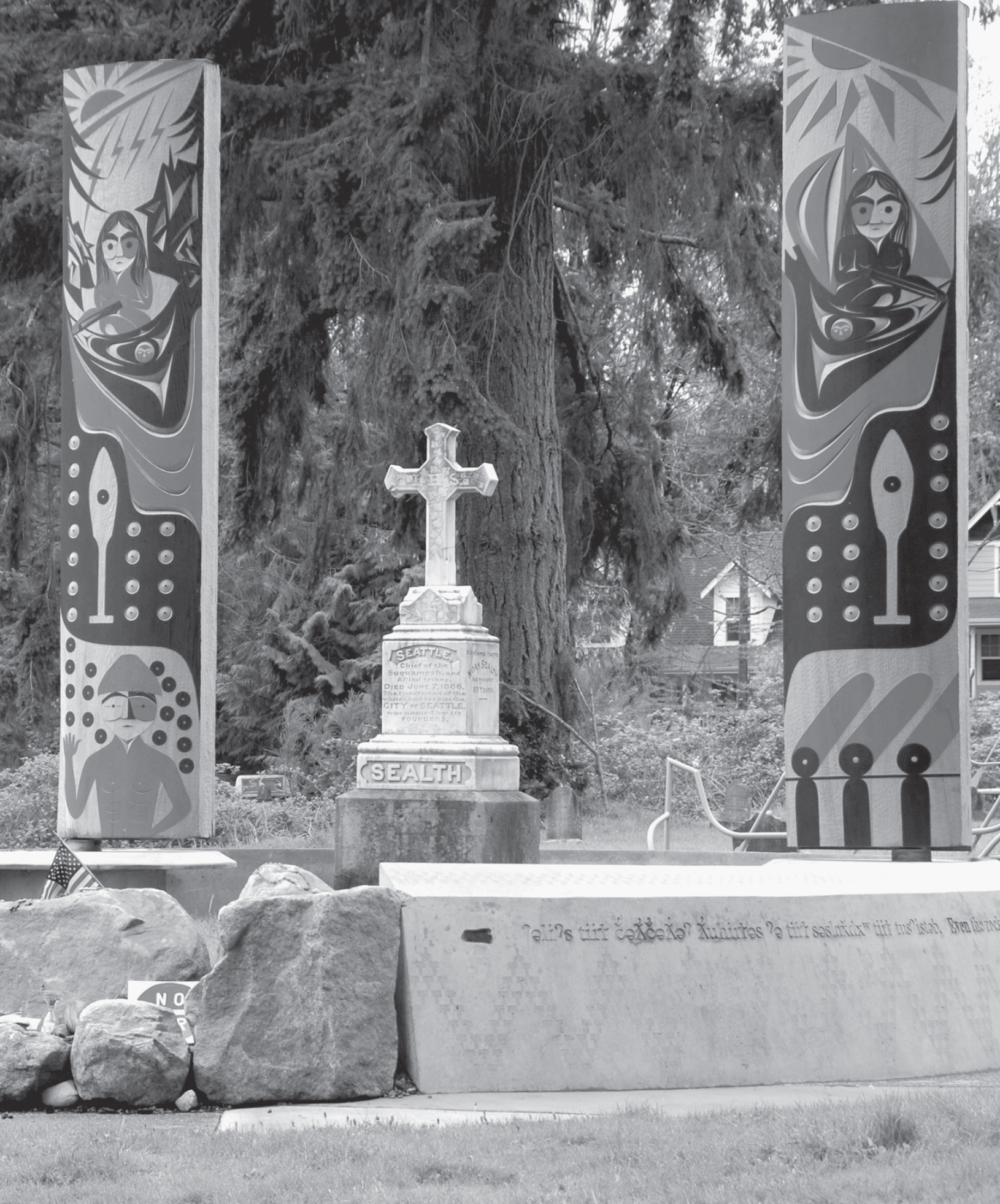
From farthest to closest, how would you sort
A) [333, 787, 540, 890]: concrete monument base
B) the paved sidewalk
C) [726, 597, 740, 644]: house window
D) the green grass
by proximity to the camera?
1. [726, 597, 740, 644]: house window
2. [333, 787, 540, 890]: concrete monument base
3. the paved sidewalk
4. the green grass

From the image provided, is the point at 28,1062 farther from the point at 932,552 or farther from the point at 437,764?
the point at 437,764

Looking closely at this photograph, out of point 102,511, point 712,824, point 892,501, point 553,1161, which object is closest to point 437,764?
point 712,824

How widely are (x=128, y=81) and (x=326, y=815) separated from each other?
7.67 metres

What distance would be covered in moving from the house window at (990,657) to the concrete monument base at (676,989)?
95.9 ft

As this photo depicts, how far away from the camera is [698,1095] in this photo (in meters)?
5.76

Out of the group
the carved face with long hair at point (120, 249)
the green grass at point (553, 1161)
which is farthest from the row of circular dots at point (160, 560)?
the green grass at point (553, 1161)

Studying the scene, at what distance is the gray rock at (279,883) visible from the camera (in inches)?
264

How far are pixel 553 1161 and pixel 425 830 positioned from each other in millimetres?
6787

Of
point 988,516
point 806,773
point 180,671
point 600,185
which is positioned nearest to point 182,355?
point 180,671

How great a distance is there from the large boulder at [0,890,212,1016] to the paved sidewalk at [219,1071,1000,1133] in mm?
1218

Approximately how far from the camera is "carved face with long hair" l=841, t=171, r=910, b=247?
873cm

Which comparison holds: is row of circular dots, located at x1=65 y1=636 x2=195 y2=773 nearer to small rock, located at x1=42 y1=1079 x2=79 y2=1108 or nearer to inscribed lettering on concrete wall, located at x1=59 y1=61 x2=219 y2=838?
inscribed lettering on concrete wall, located at x1=59 y1=61 x2=219 y2=838

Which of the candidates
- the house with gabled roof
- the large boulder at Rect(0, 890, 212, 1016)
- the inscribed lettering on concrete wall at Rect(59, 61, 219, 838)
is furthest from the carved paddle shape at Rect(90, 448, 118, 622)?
the house with gabled roof

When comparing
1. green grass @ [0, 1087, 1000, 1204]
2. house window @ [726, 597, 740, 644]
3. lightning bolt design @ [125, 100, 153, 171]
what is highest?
lightning bolt design @ [125, 100, 153, 171]
